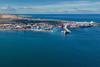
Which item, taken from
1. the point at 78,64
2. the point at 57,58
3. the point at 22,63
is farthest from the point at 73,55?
the point at 22,63

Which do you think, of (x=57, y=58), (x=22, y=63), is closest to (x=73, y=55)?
(x=57, y=58)

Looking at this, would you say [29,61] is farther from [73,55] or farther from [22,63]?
[73,55]

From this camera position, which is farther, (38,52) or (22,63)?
(38,52)

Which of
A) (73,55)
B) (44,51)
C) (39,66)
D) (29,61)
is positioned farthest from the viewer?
(44,51)

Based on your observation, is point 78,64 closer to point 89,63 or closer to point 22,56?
point 89,63

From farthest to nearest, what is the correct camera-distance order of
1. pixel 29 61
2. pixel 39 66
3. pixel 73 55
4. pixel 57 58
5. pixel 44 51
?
pixel 44 51, pixel 73 55, pixel 57 58, pixel 29 61, pixel 39 66

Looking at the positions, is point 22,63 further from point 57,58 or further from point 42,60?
point 57,58

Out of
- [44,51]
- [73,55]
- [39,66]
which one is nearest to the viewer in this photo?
[39,66]

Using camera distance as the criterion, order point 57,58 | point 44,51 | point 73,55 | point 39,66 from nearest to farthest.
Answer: point 39,66 → point 57,58 → point 73,55 → point 44,51

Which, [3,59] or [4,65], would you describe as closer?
[4,65]
